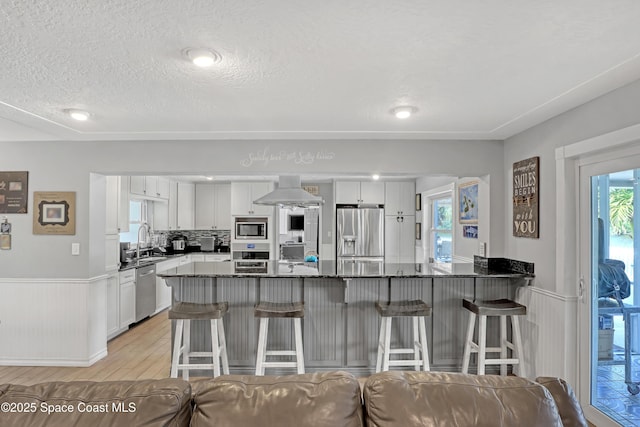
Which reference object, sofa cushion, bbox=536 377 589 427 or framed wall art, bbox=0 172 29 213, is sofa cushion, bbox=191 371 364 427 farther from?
framed wall art, bbox=0 172 29 213

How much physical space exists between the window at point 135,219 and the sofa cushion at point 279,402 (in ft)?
16.2

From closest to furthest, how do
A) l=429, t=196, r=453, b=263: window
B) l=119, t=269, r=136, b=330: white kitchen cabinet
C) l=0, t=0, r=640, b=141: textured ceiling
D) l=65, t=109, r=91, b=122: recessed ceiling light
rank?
l=0, t=0, r=640, b=141: textured ceiling → l=65, t=109, r=91, b=122: recessed ceiling light → l=119, t=269, r=136, b=330: white kitchen cabinet → l=429, t=196, r=453, b=263: window

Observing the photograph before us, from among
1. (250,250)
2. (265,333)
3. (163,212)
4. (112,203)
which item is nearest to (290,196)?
(265,333)

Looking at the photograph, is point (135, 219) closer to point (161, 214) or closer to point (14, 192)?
point (161, 214)

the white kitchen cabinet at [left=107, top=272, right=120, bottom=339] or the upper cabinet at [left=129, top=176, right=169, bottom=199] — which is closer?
the white kitchen cabinet at [left=107, top=272, right=120, bottom=339]

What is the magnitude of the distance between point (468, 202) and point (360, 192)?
2576mm

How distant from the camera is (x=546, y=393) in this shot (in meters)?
1.38

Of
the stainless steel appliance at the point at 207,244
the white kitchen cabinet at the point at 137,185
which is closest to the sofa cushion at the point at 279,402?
the white kitchen cabinet at the point at 137,185

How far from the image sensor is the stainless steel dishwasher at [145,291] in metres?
5.12

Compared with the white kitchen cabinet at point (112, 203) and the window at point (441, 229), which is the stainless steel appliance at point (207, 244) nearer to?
the white kitchen cabinet at point (112, 203)

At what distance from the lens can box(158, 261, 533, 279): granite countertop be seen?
3289 millimetres

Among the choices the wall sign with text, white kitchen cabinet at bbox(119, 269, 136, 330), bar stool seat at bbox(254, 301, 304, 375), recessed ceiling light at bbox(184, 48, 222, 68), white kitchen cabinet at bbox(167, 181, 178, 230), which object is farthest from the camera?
white kitchen cabinet at bbox(167, 181, 178, 230)

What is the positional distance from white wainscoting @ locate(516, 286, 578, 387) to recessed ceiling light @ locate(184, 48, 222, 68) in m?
2.92

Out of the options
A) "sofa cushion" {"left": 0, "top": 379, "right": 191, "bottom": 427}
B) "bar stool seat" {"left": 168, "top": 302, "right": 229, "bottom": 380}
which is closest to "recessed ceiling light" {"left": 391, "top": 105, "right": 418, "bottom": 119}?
"bar stool seat" {"left": 168, "top": 302, "right": 229, "bottom": 380}
